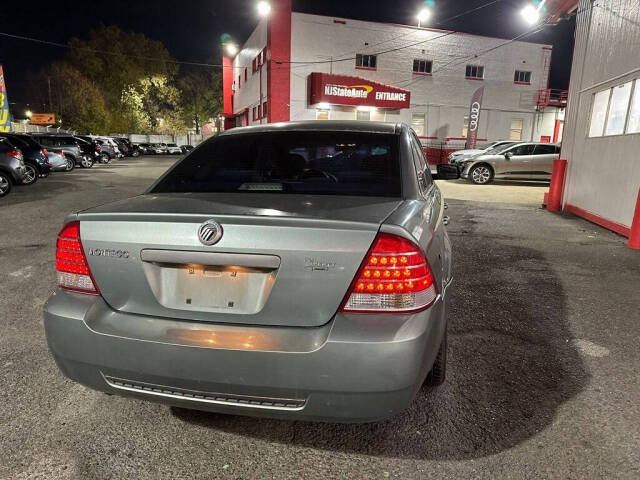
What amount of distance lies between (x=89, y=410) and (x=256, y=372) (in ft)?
4.61

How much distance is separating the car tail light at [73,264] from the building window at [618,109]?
356 inches

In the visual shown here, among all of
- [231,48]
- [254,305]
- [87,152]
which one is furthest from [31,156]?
[231,48]

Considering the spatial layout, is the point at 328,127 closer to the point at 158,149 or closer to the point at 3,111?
the point at 3,111

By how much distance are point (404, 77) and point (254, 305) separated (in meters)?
29.2

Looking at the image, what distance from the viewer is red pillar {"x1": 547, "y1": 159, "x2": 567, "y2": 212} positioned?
34.4 feet

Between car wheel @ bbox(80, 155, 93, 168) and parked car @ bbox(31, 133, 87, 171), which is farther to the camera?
car wheel @ bbox(80, 155, 93, 168)

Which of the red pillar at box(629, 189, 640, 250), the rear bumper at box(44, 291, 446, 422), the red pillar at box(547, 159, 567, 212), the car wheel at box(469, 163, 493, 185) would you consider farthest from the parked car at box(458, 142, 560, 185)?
the rear bumper at box(44, 291, 446, 422)

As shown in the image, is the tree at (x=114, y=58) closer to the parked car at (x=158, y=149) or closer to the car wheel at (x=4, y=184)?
the parked car at (x=158, y=149)

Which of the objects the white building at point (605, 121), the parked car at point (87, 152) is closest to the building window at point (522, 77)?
the white building at point (605, 121)

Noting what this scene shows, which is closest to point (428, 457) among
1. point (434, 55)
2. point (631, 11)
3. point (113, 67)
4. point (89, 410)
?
point (89, 410)

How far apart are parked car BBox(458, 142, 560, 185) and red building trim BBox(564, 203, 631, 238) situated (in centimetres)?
713

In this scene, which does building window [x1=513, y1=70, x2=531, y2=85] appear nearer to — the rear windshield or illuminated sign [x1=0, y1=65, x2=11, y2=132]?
illuminated sign [x1=0, y1=65, x2=11, y2=132]

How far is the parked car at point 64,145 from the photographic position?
67.5 ft

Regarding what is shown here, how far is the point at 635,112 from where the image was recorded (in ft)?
25.5
